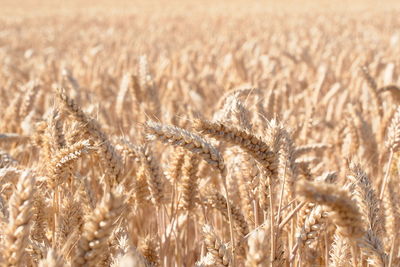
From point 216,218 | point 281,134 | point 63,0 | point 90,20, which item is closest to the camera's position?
point 281,134

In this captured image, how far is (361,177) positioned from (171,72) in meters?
4.52

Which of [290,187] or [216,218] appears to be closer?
[290,187]

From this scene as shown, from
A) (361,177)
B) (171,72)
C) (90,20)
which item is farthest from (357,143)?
(90,20)

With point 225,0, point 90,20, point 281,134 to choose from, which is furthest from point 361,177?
point 225,0

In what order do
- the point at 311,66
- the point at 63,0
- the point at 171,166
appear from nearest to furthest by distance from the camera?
1. the point at 171,166
2. the point at 311,66
3. the point at 63,0

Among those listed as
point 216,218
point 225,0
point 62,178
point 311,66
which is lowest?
point 62,178

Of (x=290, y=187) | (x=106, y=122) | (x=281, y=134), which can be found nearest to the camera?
(x=281, y=134)

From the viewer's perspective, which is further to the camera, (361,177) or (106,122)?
(106,122)

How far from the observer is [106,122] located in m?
3.19

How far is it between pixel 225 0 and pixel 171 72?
23783 mm

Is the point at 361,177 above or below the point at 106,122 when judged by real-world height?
below

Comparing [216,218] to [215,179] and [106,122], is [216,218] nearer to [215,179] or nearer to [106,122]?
[215,179]

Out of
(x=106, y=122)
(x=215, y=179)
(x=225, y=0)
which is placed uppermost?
(x=225, y=0)

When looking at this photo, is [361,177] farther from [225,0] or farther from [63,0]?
[63,0]
